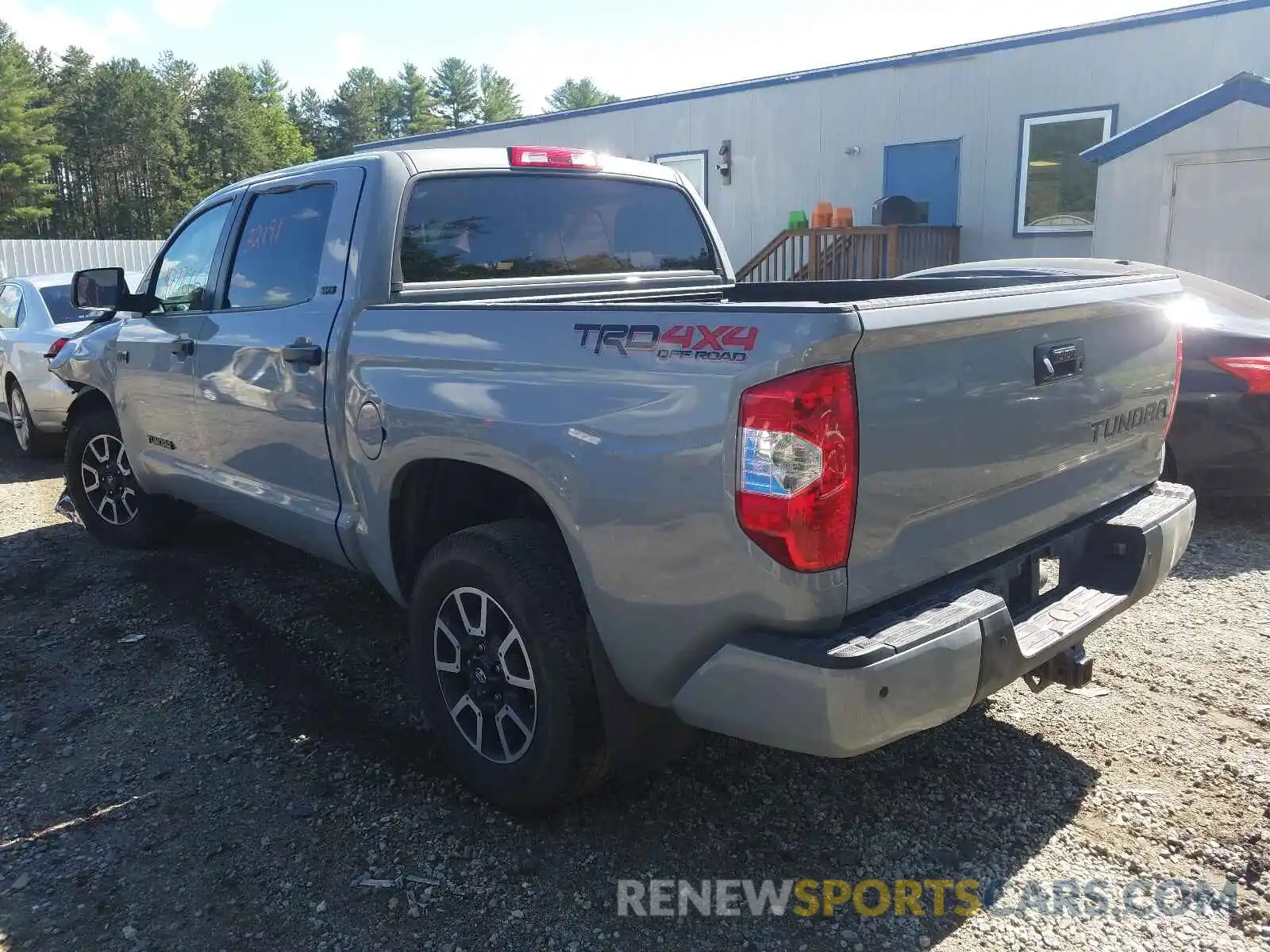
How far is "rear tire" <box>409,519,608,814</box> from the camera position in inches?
108

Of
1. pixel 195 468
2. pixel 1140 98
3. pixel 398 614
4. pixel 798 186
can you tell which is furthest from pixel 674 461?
pixel 798 186

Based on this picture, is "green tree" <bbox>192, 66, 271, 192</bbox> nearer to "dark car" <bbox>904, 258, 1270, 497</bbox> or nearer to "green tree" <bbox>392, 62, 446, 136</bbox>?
"green tree" <bbox>392, 62, 446, 136</bbox>

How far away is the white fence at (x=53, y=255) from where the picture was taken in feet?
75.7

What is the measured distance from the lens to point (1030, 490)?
2.79m

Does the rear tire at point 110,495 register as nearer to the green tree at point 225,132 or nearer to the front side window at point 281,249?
the front side window at point 281,249

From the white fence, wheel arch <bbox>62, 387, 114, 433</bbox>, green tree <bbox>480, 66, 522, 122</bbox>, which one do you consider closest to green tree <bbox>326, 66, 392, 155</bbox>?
green tree <bbox>480, 66, 522, 122</bbox>

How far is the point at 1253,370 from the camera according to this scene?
549 cm

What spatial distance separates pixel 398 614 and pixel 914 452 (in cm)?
305

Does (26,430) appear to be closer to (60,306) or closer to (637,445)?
(60,306)

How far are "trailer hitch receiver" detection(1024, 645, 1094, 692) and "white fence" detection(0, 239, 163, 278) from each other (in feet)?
78.2

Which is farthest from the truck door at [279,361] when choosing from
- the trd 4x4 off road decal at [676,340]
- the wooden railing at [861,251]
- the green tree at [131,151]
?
the green tree at [131,151]

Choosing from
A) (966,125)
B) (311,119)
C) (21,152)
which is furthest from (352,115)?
(966,125)

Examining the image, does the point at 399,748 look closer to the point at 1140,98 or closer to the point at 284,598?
the point at 284,598

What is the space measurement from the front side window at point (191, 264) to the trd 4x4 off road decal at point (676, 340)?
8.85ft
